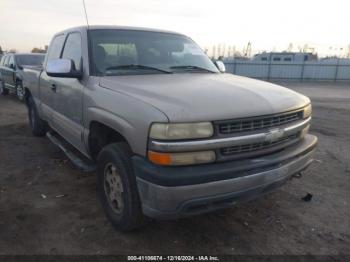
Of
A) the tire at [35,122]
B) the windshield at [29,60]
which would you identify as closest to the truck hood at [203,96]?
the tire at [35,122]

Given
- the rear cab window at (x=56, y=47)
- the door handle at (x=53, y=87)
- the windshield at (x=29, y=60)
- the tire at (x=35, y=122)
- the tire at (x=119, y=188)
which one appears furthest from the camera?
the windshield at (x=29, y=60)

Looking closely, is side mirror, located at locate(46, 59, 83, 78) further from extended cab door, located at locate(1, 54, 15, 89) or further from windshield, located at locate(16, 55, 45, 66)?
extended cab door, located at locate(1, 54, 15, 89)

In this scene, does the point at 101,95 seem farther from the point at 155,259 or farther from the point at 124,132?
the point at 155,259

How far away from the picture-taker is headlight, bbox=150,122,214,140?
2482 millimetres

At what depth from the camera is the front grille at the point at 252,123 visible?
2.65 metres

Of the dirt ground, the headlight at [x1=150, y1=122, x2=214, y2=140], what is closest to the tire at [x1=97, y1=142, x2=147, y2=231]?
the dirt ground

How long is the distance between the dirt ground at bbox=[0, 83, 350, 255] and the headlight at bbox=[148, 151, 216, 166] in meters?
0.90

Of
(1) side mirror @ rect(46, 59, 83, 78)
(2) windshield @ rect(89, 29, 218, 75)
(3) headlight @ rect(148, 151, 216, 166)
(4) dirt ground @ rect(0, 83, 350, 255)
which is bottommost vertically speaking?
(4) dirt ground @ rect(0, 83, 350, 255)

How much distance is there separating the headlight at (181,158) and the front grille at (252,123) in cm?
23

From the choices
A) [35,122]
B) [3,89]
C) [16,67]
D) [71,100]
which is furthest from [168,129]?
[3,89]

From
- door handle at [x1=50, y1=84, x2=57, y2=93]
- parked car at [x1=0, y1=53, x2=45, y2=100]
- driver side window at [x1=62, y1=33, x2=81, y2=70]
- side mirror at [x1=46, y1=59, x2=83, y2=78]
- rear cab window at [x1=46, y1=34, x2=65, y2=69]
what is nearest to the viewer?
side mirror at [x1=46, y1=59, x2=83, y2=78]

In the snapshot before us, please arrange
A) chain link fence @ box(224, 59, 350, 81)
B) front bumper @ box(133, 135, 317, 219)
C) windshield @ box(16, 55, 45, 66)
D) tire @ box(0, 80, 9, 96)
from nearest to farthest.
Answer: front bumper @ box(133, 135, 317, 219), windshield @ box(16, 55, 45, 66), tire @ box(0, 80, 9, 96), chain link fence @ box(224, 59, 350, 81)

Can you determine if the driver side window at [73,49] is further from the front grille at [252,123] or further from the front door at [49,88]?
the front grille at [252,123]

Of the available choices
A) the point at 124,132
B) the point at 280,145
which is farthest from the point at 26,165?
the point at 280,145
